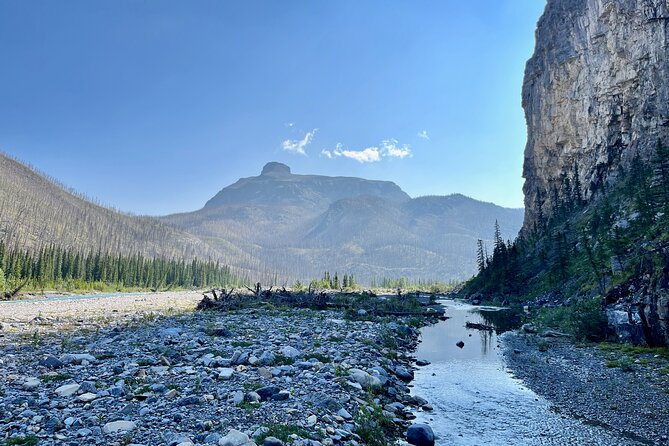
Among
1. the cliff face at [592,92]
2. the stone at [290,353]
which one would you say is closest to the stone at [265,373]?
the stone at [290,353]

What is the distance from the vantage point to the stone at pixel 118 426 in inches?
313

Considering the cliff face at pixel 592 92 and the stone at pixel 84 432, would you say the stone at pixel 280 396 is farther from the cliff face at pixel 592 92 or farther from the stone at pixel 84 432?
the cliff face at pixel 592 92

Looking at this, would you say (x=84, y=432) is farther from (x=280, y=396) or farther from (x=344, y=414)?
(x=344, y=414)

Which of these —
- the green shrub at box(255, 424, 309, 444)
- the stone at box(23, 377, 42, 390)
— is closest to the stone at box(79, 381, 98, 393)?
the stone at box(23, 377, 42, 390)

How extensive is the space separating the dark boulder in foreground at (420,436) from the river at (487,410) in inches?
15.7

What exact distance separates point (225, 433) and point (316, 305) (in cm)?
3629

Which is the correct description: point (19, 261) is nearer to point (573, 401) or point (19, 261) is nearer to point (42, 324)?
point (42, 324)

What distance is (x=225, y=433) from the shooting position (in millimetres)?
8289

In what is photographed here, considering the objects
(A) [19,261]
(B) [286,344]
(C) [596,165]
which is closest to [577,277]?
(B) [286,344]

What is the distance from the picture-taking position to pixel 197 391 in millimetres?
10805

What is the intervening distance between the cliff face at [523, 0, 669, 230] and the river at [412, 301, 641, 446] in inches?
3298

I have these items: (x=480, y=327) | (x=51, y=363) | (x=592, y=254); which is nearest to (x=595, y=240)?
(x=592, y=254)

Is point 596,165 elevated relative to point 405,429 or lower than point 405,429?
elevated

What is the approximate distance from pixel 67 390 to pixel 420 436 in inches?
382
